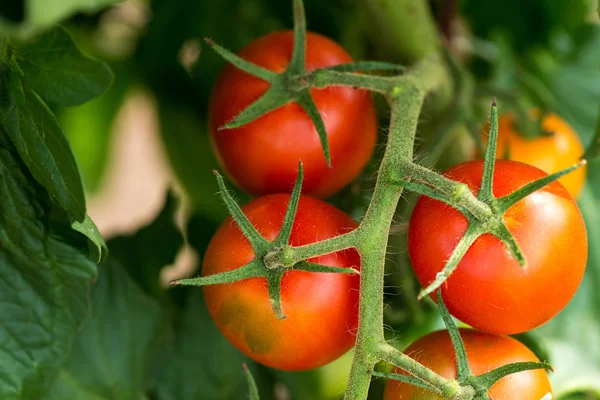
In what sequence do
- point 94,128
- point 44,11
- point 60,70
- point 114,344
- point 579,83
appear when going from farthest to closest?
point 94,128, point 579,83, point 114,344, point 60,70, point 44,11

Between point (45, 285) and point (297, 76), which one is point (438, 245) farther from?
point (45, 285)

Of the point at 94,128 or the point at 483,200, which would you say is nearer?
the point at 483,200

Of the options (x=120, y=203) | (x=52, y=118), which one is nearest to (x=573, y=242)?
(x=52, y=118)

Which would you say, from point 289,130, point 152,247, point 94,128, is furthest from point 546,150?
point 94,128

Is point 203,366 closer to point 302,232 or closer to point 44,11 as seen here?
point 302,232

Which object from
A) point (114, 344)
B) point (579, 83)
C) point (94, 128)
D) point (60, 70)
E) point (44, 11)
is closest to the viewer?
point (44, 11)

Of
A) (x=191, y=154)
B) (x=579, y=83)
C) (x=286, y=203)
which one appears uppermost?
(x=579, y=83)
